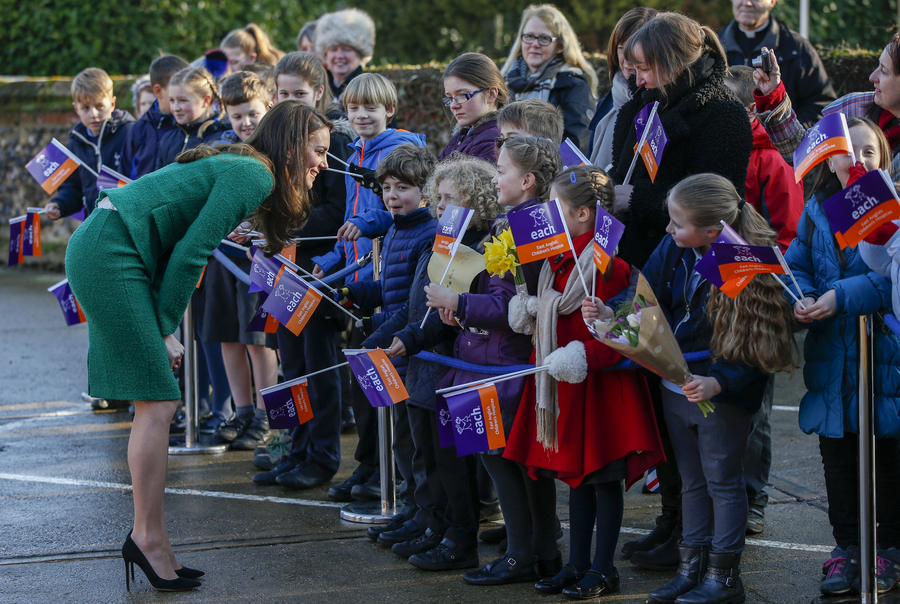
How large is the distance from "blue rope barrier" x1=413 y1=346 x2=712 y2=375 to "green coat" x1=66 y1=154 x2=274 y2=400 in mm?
968

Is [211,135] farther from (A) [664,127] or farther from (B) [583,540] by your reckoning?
(B) [583,540]

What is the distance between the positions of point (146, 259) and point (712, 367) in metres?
2.13

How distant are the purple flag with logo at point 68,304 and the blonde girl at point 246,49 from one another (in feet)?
9.04

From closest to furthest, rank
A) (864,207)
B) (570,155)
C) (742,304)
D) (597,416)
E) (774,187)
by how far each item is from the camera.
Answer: (864,207), (742,304), (597,416), (570,155), (774,187)

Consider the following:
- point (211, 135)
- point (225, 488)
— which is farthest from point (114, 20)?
point (225, 488)

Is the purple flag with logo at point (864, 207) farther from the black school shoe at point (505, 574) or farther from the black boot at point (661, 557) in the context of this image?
the black school shoe at point (505, 574)

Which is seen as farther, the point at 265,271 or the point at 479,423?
the point at 265,271

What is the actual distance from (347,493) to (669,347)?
2.24 m

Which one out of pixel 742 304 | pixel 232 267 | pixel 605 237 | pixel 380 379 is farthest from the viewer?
pixel 232 267

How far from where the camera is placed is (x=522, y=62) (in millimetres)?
6027

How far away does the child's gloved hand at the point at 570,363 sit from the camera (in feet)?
11.3

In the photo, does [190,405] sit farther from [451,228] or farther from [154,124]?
[451,228]

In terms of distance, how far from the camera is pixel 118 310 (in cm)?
360

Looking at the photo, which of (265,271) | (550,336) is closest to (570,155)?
(550,336)
